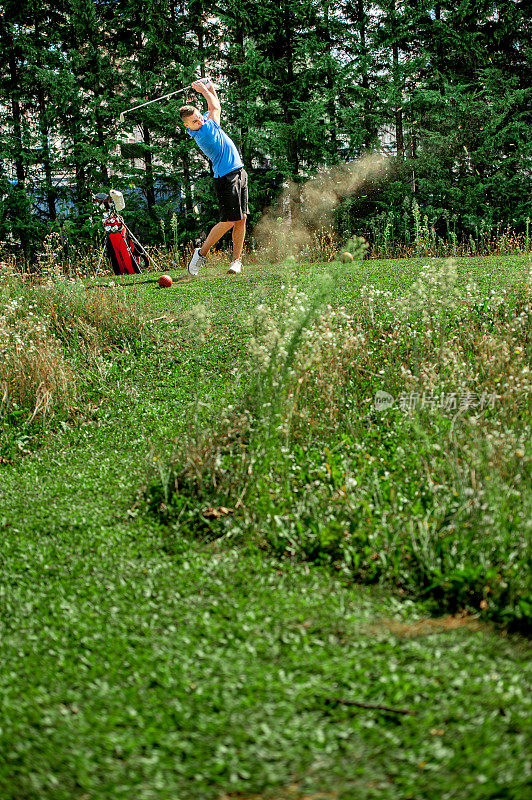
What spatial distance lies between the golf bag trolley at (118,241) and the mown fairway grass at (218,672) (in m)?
6.65

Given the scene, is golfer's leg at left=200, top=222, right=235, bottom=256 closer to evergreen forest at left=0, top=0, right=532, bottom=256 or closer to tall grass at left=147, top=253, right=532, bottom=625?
tall grass at left=147, top=253, right=532, bottom=625

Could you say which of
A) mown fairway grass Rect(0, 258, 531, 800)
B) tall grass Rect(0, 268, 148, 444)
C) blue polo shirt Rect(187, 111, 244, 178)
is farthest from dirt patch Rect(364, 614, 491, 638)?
blue polo shirt Rect(187, 111, 244, 178)

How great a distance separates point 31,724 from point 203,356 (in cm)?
416

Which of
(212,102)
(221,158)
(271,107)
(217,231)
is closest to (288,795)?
(217,231)

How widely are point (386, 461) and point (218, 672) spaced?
6.35 feet

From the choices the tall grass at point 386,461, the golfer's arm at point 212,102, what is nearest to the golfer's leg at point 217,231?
the golfer's arm at point 212,102

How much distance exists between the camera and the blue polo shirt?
7930 mm

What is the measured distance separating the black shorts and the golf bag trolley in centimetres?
208

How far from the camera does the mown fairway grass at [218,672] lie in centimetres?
191

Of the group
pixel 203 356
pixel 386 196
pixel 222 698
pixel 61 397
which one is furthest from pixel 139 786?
pixel 386 196

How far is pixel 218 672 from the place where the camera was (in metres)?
2.37

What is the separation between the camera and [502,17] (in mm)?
Result: 13648

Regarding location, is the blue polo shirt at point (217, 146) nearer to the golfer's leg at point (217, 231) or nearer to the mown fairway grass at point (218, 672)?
the golfer's leg at point (217, 231)

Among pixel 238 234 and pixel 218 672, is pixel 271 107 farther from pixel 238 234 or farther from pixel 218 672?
pixel 218 672
